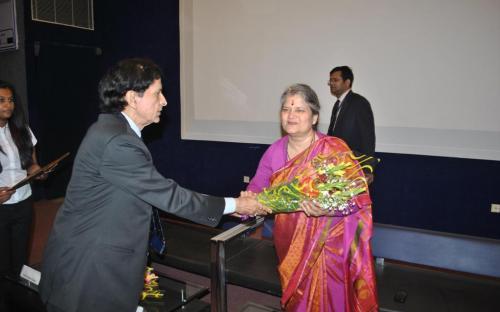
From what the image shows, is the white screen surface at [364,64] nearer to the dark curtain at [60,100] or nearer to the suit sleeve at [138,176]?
the dark curtain at [60,100]

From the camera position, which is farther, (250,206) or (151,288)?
(151,288)

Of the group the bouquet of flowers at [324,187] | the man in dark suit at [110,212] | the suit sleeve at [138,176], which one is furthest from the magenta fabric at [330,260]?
the man in dark suit at [110,212]

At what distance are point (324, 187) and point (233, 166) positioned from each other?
11.7 feet

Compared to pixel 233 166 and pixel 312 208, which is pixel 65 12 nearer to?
pixel 233 166

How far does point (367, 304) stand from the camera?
5.85 feet

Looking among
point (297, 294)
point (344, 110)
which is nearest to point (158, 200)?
point (297, 294)

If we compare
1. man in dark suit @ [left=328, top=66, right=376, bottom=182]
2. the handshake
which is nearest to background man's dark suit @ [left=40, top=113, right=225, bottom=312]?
the handshake

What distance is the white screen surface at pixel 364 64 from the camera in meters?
3.52

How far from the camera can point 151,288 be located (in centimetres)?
244

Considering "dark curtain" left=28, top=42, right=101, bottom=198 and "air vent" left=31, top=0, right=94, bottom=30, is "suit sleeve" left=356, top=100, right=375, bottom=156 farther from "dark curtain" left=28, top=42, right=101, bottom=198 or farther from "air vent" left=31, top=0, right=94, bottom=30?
"air vent" left=31, top=0, right=94, bottom=30

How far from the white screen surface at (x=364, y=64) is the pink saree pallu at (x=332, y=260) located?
2346 millimetres

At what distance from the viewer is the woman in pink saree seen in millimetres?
1783

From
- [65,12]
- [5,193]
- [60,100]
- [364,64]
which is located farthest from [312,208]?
[65,12]

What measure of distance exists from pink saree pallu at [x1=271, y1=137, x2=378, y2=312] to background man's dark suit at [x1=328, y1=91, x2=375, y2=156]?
72.4 inches
